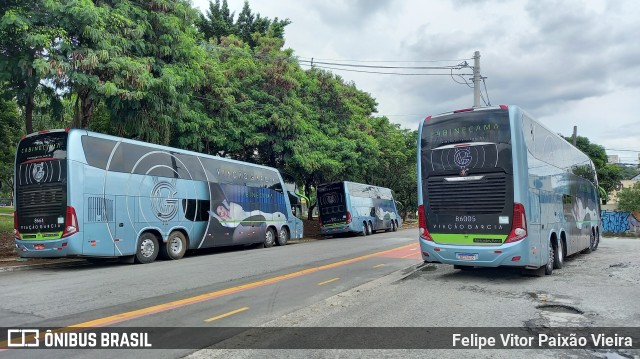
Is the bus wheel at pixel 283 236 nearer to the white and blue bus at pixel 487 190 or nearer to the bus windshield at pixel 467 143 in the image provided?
the white and blue bus at pixel 487 190

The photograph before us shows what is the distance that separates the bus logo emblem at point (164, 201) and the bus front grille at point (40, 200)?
9.22 feet

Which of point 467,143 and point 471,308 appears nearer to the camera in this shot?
point 471,308

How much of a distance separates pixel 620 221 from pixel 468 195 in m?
37.6

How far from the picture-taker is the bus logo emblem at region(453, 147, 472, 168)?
9.80 m

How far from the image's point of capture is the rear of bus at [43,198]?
39.0 ft

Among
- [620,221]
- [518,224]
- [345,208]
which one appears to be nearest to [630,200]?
[620,221]

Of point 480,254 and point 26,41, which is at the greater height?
point 26,41

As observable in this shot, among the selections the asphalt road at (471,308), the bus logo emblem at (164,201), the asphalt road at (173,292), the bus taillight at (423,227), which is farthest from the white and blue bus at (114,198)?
the bus taillight at (423,227)

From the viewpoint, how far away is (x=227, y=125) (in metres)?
20.6

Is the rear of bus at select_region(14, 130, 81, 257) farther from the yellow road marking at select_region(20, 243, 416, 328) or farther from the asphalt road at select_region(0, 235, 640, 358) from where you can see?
the yellow road marking at select_region(20, 243, 416, 328)

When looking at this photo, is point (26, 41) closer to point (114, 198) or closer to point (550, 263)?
point (114, 198)

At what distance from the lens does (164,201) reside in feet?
48.5

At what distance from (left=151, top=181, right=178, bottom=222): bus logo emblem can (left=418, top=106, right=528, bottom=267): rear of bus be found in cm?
845

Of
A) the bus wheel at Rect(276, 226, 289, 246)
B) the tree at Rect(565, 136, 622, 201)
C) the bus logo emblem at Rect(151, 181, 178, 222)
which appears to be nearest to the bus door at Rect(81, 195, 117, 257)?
the bus logo emblem at Rect(151, 181, 178, 222)
